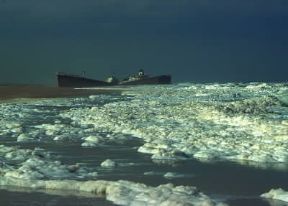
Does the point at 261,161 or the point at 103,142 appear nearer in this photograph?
the point at 261,161

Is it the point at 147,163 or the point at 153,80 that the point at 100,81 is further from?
the point at 147,163

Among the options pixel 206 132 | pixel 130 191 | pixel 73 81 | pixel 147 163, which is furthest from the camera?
pixel 73 81

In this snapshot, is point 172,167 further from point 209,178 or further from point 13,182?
point 13,182

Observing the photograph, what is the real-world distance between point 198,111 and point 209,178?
50.7 feet

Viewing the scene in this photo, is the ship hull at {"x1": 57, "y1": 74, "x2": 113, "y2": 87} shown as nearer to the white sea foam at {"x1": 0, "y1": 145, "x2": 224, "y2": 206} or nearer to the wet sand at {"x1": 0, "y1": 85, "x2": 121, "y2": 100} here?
the wet sand at {"x1": 0, "y1": 85, "x2": 121, "y2": 100}

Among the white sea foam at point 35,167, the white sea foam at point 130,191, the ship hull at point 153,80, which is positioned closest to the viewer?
the white sea foam at point 130,191

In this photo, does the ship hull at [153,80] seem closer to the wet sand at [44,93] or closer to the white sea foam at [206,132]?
the wet sand at [44,93]

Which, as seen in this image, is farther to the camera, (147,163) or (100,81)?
(100,81)

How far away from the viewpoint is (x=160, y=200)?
860 centimetres

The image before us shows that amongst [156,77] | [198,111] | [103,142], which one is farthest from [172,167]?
[156,77]

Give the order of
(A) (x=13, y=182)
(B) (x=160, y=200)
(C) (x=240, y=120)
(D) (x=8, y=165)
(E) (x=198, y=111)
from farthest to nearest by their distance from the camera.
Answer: (E) (x=198, y=111) < (C) (x=240, y=120) < (D) (x=8, y=165) < (A) (x=13, y=182) < (B) (x=160, y=200)

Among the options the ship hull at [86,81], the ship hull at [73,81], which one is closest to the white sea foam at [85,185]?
the ship hull at [73,81]

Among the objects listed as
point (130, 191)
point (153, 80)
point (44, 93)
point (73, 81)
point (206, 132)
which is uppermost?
point (130, 191)

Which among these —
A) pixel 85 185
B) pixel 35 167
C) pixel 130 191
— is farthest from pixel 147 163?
pixel 130 191
